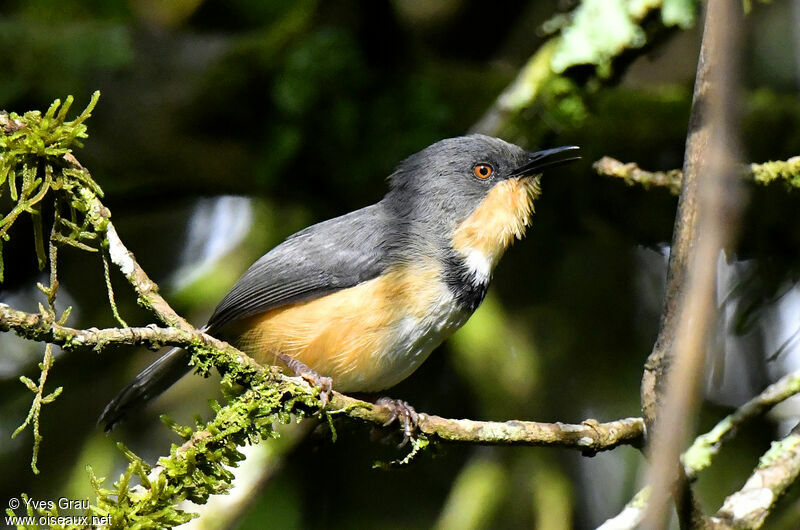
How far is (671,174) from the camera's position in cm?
346

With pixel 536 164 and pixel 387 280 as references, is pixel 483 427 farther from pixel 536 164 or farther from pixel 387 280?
pixel 536 164

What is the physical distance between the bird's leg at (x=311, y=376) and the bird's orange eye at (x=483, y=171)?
4.48 ft

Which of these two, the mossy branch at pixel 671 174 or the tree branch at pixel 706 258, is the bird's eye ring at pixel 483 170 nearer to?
the mossy branch at pixel 671 174

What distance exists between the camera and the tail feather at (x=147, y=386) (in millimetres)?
3740

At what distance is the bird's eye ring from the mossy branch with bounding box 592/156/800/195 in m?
0.83

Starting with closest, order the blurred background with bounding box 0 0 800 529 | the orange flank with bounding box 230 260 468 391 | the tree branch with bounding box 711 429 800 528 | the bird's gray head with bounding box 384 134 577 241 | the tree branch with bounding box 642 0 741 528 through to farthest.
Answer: the tree branch with bounding box 642 0 741 528, the tree branch with bounding box 711 429 800 528, the orange flank with bounding box 230 260 468 391, the bird's gray head with bounding box 384 134 577 241, the blurred background with bounding box 0 0 800 529

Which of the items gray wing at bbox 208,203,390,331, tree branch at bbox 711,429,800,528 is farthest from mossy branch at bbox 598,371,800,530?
gray wing at bbox 208,203,390,331

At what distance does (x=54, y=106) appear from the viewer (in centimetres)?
249

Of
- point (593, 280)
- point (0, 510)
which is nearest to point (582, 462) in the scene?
point (593, 280)

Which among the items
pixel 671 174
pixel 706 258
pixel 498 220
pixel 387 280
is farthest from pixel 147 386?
pixel 706 258

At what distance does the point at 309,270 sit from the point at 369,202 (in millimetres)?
2077

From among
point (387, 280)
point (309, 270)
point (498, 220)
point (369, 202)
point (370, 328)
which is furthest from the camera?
point (369, 202)

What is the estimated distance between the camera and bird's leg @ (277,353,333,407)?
296 centimetres

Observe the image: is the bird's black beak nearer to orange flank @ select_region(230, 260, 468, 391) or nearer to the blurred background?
orange flank @ select_region(230, 260, 468, 391)
